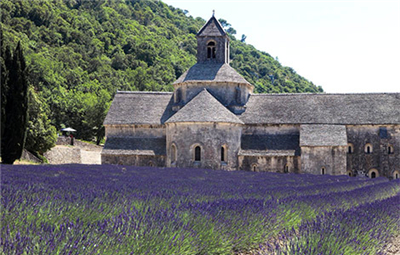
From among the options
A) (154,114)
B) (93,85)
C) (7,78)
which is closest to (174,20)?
(93,85)

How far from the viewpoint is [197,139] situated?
40.2m

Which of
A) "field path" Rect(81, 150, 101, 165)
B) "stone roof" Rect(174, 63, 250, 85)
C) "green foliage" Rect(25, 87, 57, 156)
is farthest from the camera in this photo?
"field path" Rect(81, 150, 101, 165)

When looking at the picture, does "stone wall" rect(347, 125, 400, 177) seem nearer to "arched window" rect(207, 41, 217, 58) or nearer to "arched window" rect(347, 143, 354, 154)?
"arched window" rect(347, 143, 354, 154)

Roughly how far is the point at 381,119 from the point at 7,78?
29.2m

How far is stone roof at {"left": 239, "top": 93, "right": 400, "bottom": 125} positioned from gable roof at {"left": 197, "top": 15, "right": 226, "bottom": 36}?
7.16 metres

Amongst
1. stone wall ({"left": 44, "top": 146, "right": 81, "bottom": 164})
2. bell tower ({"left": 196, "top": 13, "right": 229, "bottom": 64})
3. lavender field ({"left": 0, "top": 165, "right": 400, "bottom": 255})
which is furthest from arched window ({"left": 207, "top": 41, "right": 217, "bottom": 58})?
→ lavender field ({"left": 0, "top": 165, "right": 400, "bottom": 255})

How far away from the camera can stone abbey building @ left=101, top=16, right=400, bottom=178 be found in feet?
133

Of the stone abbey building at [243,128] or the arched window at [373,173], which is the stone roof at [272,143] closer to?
the stone abbey building at [243,128]

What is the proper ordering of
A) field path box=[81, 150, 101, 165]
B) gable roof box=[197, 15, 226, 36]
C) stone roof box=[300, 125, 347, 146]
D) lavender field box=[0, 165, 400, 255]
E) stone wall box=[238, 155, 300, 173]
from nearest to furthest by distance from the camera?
lavender field box=[0, 165, 400, 255] → stone roof box=[300, 125, 347, 146] → stone wall box=[238, 155, 300, 173] → gable roof box=[197, 15, 226, 36] → field path box=[81, 150, 101, 165]

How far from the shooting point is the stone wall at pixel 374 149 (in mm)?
42125

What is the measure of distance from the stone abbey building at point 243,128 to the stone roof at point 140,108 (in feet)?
0.30

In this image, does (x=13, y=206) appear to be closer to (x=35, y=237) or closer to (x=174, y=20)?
(x=35, y=237)

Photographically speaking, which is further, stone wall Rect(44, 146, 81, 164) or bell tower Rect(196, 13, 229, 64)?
stone wall Rect(44, 146, 81, 164)

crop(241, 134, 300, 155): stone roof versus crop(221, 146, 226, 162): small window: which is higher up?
crop(241, 134, 300, 155): stone roof
